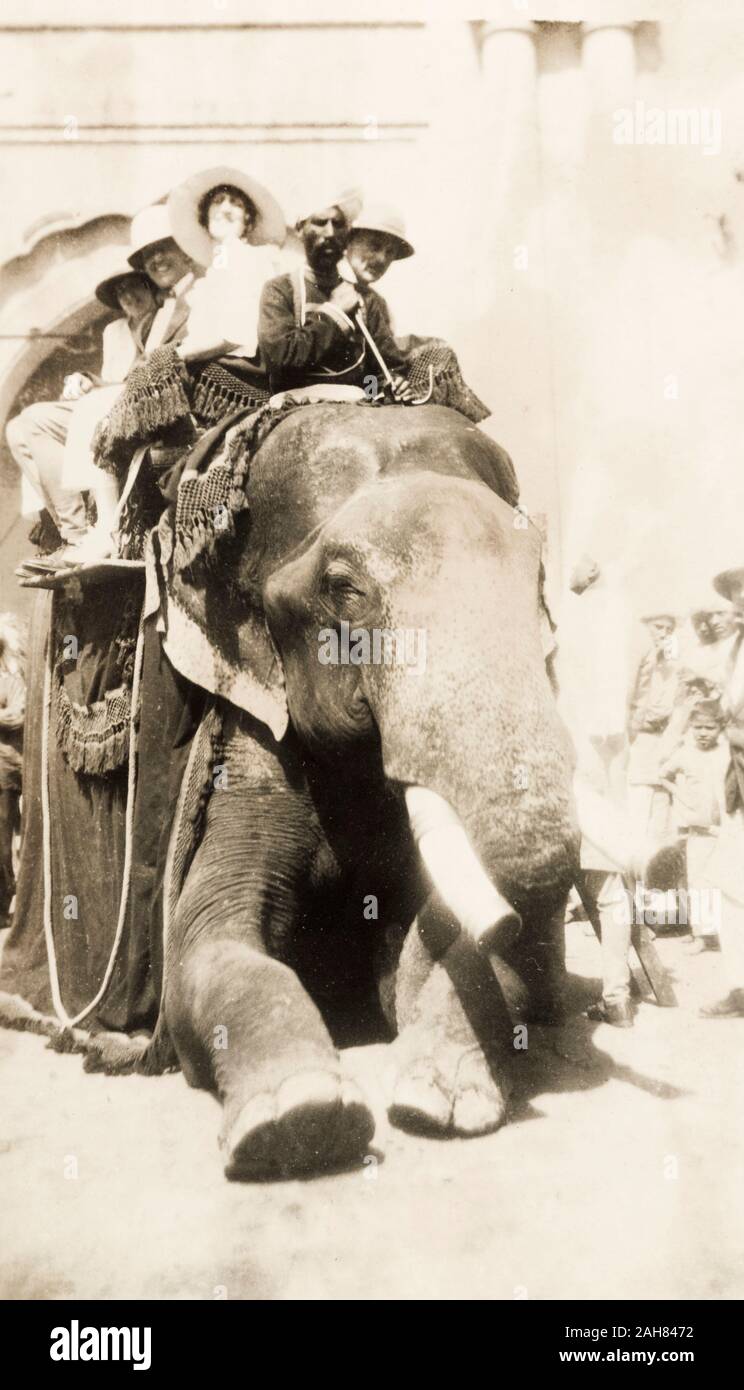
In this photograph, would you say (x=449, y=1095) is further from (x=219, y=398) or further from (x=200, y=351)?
(x=200, y=351)

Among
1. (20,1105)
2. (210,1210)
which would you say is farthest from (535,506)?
(210,1210)

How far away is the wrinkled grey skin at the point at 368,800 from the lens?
105 inches

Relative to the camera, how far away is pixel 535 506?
887 centimetres

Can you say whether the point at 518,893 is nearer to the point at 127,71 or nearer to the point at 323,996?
the point at 323,996

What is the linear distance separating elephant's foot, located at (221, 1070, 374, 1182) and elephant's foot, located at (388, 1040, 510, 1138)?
171mm

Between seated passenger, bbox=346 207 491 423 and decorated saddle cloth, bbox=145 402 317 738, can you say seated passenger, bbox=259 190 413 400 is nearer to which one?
seated passenger, bbox=346 207 491 423

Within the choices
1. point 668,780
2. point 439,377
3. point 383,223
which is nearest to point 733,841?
point 668,780

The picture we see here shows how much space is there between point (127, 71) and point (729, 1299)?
8.44 metres

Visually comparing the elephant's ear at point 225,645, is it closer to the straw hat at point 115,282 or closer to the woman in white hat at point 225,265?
the woman in white hat at point 225,265

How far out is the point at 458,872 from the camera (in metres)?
2.63

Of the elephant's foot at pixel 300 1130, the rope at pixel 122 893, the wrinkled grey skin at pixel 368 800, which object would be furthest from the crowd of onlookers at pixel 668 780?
the rope at pixel 122 893

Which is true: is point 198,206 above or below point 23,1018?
above

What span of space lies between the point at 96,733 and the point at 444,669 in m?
1.81

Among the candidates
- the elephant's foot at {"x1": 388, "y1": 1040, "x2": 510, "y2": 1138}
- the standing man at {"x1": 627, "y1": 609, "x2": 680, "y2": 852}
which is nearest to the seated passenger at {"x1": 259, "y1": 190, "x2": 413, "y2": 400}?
the elephant's foot at {"x1": 388, "y1": 1040, "x2": 510, "y2": 1138}
